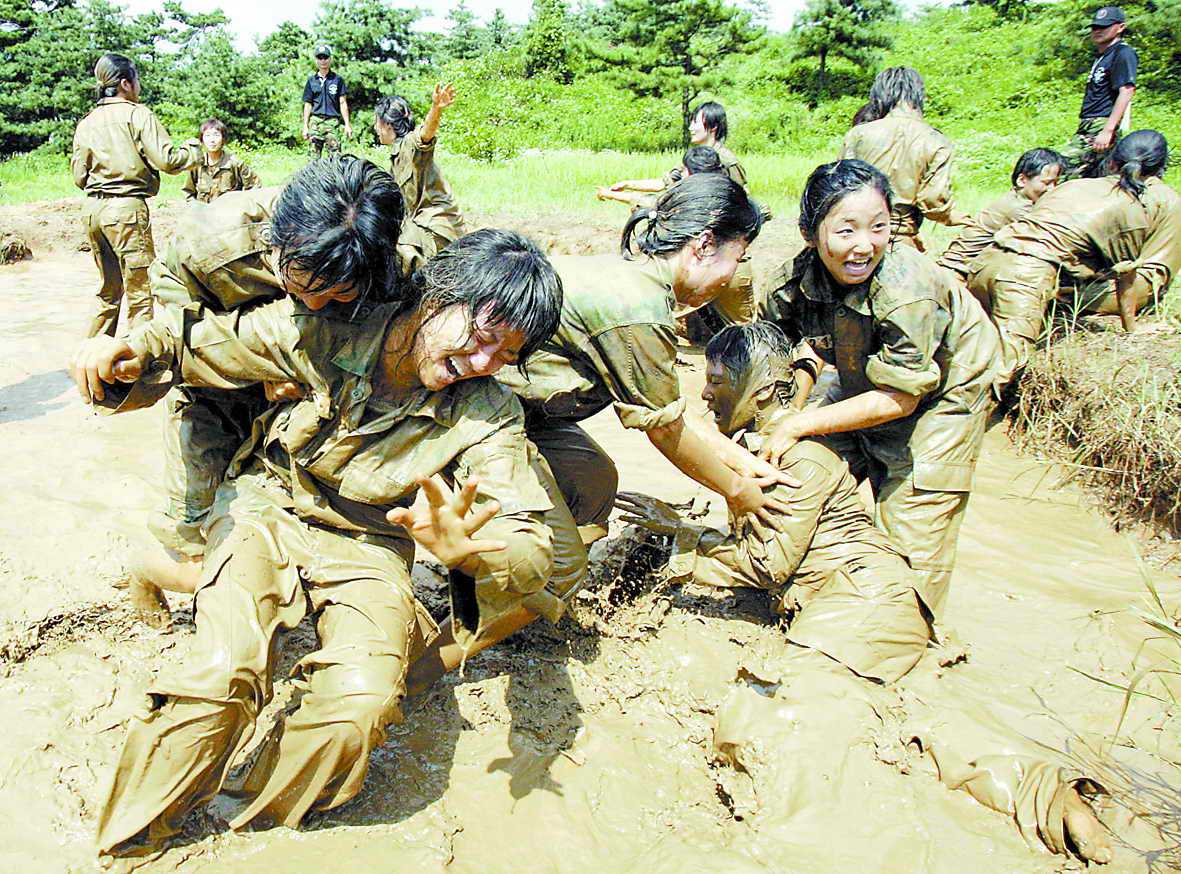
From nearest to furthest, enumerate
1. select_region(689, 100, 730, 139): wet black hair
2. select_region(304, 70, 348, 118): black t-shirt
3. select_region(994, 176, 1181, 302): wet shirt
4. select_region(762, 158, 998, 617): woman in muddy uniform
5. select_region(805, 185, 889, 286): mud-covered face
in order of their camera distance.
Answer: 1. select_region(805, 185, 889, 286): mud-covered face
2. select_region(762, 158, 998, 617): woman in muddy uniform
3. select_region(994, 176, 1181, 302): wet shirt
4. select_region(689, 100, 730, 139): wet black hair
5. select_region(304, 70, 348, 118): black t-shirt

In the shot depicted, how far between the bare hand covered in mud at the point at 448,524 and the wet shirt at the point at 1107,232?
511cm

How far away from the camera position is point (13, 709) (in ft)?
9.84

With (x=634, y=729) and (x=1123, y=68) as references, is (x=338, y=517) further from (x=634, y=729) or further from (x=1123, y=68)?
(x=1123, y=68)

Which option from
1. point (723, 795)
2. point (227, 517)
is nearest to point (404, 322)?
point (227, 517)

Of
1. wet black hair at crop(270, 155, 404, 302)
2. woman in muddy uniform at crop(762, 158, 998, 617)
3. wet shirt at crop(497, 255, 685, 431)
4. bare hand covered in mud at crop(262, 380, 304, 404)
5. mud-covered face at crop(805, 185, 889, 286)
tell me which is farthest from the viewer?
woman in muddy uniform at crop(762, 158, 998, 617)

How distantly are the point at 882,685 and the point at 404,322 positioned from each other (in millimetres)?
2140

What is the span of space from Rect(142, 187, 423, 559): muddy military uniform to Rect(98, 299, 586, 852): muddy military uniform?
149mm

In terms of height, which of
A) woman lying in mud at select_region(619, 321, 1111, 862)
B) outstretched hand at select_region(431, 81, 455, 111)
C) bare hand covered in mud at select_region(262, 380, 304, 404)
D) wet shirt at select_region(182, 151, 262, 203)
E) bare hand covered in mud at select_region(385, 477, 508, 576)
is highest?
outstretched hand at select_region(431, 81, 455, 111)

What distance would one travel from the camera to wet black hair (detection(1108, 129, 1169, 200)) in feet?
19.7

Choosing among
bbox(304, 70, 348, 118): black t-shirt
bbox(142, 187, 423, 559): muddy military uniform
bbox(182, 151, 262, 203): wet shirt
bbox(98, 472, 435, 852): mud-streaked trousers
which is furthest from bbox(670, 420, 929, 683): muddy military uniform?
bbox(304, 70, 348, 118): black t-shirt

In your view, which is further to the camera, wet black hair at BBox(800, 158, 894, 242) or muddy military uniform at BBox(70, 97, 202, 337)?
muddy military uniform at BBox(70, 97, 202, 337)

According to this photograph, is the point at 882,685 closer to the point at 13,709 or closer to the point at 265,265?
the point at 265,265

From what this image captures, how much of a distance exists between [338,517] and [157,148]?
207 inches

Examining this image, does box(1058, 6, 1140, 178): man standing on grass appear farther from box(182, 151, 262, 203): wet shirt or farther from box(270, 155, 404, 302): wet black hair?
box(182, 151, 262, 203): wet shirt
